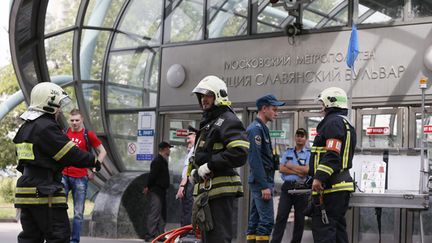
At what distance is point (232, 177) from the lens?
23.1 feet

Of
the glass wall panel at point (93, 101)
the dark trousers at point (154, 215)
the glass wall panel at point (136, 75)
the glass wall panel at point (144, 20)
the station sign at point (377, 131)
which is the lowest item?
the dark trousers at point (154, 215)

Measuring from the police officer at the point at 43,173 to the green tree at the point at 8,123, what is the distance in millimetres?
27519

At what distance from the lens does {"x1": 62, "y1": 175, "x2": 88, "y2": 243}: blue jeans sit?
34.4 feet

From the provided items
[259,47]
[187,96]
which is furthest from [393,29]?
[187,96]

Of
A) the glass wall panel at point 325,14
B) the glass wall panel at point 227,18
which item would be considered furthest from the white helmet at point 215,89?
the glass wall panel at point 227,18

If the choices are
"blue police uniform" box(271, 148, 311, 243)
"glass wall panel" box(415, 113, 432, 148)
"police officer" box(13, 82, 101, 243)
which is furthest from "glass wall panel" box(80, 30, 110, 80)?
"police officer" box(13, 82, 101, 243)

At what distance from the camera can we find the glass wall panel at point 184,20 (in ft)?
51.4

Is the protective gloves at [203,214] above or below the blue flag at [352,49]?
below

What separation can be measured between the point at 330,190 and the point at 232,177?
4.82ft

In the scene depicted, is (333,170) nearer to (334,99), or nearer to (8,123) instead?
(334,99)

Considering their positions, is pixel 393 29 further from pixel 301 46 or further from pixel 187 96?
pixel 187 96

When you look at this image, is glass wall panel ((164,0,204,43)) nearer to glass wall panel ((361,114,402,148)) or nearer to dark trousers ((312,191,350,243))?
glass wall panel ((361,114,402,148))

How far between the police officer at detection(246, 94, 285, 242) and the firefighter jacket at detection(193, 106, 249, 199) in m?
2.25

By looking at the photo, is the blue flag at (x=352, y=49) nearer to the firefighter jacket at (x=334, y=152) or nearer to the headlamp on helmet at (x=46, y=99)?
the firefighter jacket at (x=334, y=152)
